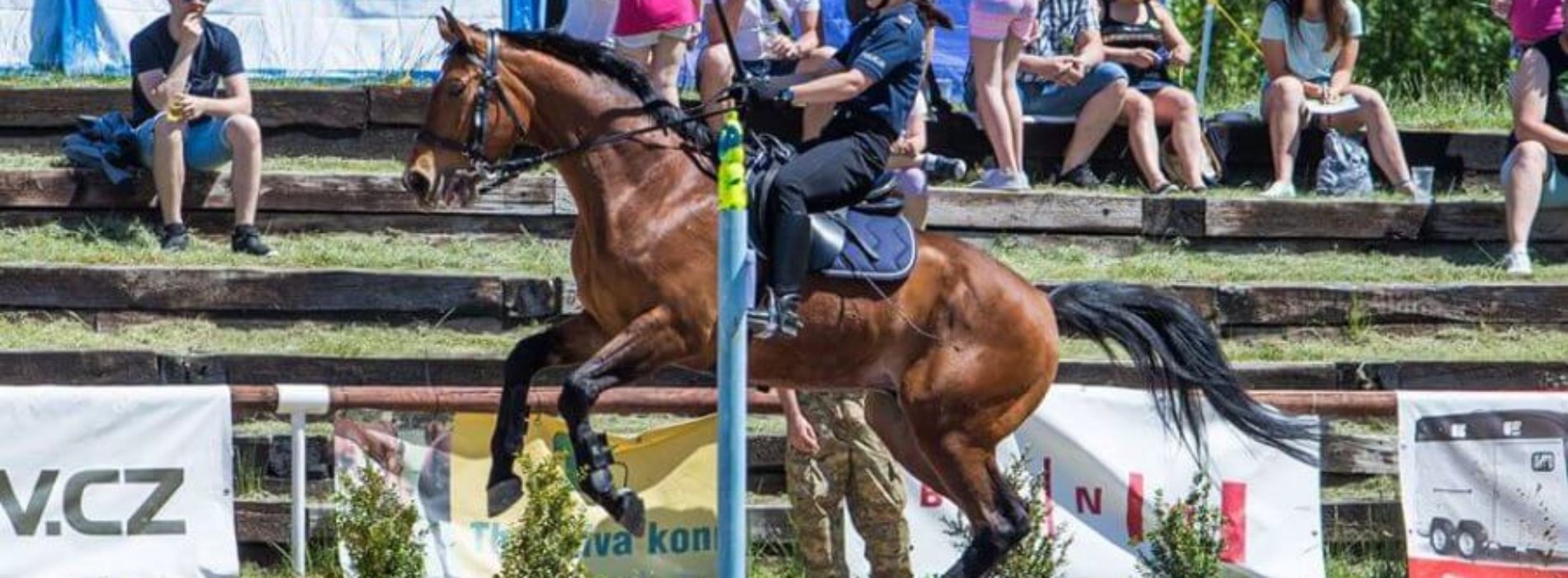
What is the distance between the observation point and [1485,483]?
1116 centimetres

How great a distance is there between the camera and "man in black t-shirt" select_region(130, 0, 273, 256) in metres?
12.8

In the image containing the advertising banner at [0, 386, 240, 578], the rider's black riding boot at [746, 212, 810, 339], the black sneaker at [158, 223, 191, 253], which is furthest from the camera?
the black sneaker at [158, 223, 191, 253]

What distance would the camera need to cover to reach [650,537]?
1093cm

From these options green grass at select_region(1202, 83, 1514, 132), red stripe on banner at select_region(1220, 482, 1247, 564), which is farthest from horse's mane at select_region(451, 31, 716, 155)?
green grass at select_region(1202, 83, 1514, 132)

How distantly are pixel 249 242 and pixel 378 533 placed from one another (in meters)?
3.59

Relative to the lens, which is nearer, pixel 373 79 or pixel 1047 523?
pixel 1047 523

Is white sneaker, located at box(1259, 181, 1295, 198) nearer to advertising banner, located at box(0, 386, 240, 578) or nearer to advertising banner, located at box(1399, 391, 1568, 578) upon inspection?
advertising banner, located at box(1399, 391, 1568, 578)

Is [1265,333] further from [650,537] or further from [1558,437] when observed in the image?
[650,537]

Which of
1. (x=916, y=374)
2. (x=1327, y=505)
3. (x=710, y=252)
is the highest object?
(x=710, y=252)

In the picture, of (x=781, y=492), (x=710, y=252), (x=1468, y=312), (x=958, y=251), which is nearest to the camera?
(x=710, y=252)

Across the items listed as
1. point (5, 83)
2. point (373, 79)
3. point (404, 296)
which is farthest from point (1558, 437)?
point (5, 83)

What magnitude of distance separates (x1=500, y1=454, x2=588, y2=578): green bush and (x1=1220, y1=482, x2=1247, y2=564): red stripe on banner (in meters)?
3.22

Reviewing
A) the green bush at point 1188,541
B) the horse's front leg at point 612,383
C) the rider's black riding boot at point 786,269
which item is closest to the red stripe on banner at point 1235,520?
the green bush at point 1188,541

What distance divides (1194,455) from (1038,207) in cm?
297
